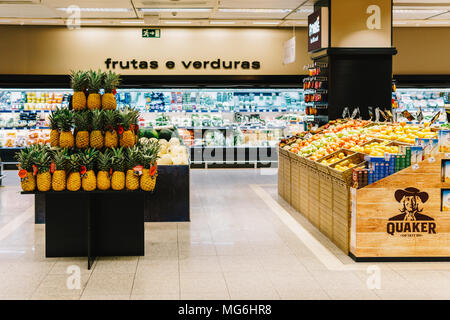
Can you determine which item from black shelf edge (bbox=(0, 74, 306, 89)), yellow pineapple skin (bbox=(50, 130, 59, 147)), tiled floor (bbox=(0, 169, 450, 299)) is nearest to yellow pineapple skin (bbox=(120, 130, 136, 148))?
yellow pineapple skin (bbox=(50, 130, 59, 147))

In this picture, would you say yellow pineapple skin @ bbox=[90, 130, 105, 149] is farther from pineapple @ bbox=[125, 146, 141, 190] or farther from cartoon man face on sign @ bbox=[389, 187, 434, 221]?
cartoon man face on sign @ bbox=[389, 187, 434, 221]

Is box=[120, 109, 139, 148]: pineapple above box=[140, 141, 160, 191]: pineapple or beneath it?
above

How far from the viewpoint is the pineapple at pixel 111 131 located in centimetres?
488

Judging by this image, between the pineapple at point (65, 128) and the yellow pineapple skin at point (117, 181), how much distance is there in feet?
1.77

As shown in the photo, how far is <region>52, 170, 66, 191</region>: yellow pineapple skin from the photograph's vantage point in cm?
468

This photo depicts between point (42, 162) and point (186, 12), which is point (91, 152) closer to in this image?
point (42, 162)

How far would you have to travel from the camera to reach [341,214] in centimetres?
538

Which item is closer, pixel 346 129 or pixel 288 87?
pixel 346 129

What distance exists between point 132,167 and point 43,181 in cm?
77

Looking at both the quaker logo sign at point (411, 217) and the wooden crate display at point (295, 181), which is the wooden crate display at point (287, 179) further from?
the quaker logo sign at point (411, 217)

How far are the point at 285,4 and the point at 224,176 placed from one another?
3.62 metres

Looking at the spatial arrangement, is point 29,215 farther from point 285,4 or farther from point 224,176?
point 285,4
